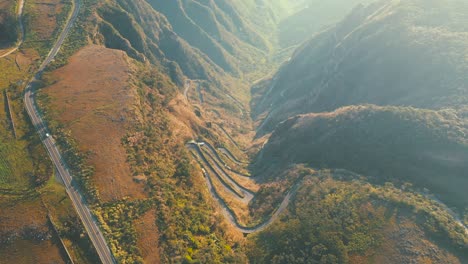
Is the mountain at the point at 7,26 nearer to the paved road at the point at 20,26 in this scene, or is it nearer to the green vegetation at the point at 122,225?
the paved road at the point at 20,26

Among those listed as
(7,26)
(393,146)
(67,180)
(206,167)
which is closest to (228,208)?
(206,167)

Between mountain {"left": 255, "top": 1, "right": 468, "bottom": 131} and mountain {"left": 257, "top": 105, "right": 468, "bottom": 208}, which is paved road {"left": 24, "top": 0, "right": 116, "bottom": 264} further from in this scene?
mountain {"left": 255, "top": 1, "right": 468, "bottom": 131}

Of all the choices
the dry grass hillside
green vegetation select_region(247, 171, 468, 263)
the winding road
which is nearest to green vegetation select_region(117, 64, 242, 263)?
the dry grass hillside

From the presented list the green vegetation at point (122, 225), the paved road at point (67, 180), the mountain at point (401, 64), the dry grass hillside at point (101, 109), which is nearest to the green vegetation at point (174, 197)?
the dry grass hillside at point (101, 109)

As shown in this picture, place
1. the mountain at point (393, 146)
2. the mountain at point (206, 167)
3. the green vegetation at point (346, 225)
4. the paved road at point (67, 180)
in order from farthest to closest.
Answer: the mountain at point (393, 146)
the green vegetation at point (346, 225)
the mountain at point (206, 167)
the paved road at point (67, 180)

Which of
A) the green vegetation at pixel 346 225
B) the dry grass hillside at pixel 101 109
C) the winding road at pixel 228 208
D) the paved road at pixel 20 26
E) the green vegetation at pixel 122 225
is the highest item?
the paved road at pixel 20 26

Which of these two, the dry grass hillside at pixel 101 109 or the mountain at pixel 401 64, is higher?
the dry grass hillside at pixel 101 109
